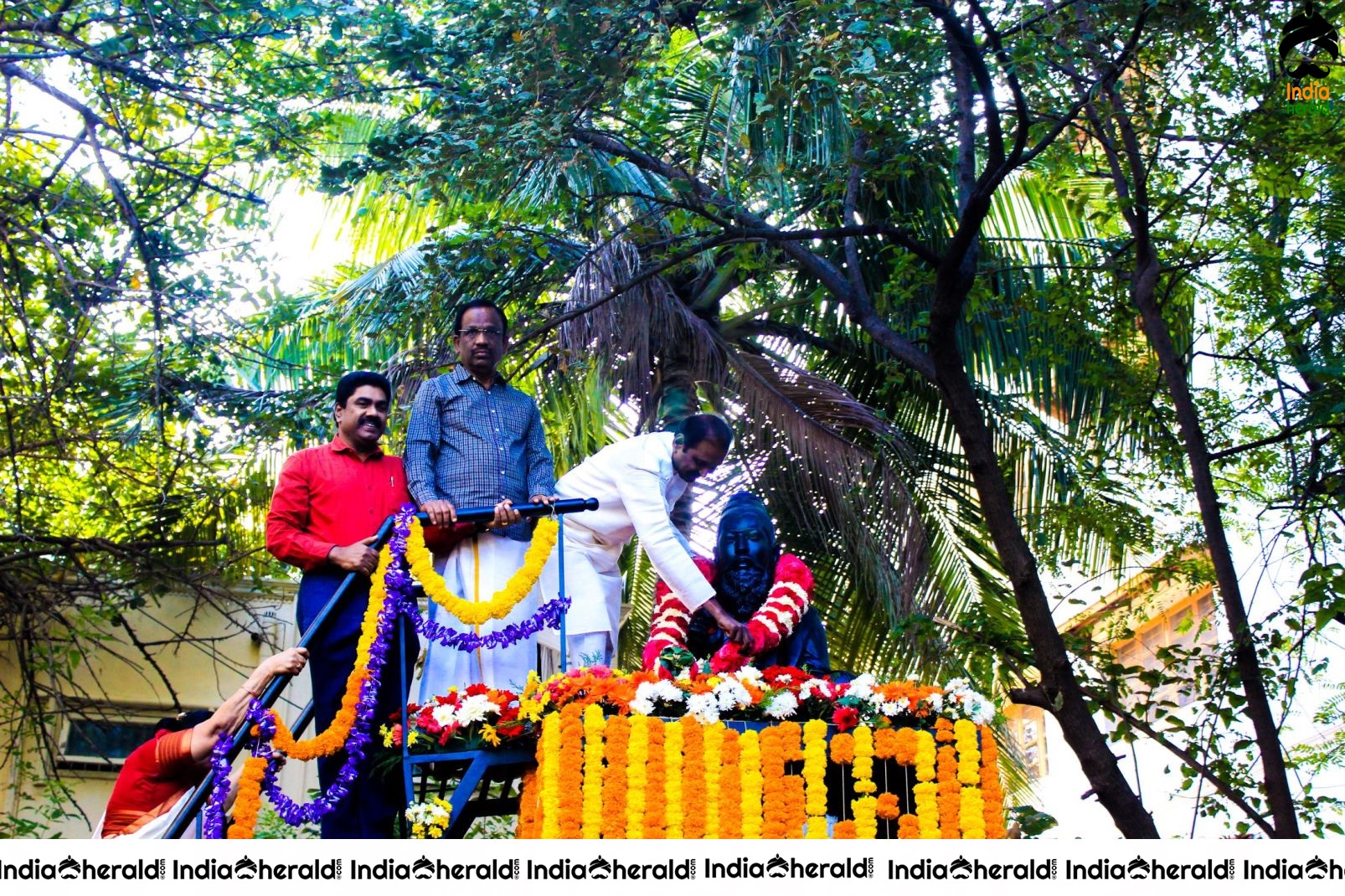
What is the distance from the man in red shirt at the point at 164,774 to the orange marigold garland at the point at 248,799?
189 millimetres

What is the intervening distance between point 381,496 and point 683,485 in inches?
55.0

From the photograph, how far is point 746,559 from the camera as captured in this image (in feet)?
22.5

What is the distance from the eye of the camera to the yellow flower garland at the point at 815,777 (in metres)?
5.22

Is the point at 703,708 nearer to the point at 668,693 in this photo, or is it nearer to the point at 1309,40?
the point at 668,693

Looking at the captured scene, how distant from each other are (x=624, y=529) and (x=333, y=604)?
4.62 feet

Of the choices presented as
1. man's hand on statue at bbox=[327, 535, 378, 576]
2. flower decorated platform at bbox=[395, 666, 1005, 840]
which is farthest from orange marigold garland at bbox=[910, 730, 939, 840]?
man's hand on statue at bbox=[327, 535, 378, 576]

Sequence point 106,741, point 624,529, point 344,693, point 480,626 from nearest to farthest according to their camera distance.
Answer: point 344,693 < point 480,626 < point 624,529 < point 106,741

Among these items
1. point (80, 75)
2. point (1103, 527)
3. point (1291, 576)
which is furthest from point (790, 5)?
point (1291, 576)

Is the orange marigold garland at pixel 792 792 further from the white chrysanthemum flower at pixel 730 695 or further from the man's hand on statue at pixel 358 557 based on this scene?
the man's hand on statue at pixel 358 557

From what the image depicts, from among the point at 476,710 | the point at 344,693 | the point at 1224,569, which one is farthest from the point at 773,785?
the point at 1224,569

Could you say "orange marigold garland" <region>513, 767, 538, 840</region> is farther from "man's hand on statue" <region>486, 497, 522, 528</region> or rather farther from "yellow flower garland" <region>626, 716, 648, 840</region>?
"man's hand on statue" <region>486, 497, 522, 528</region>

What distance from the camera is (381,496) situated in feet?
19.8

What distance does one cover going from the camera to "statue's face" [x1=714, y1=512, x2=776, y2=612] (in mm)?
6797
